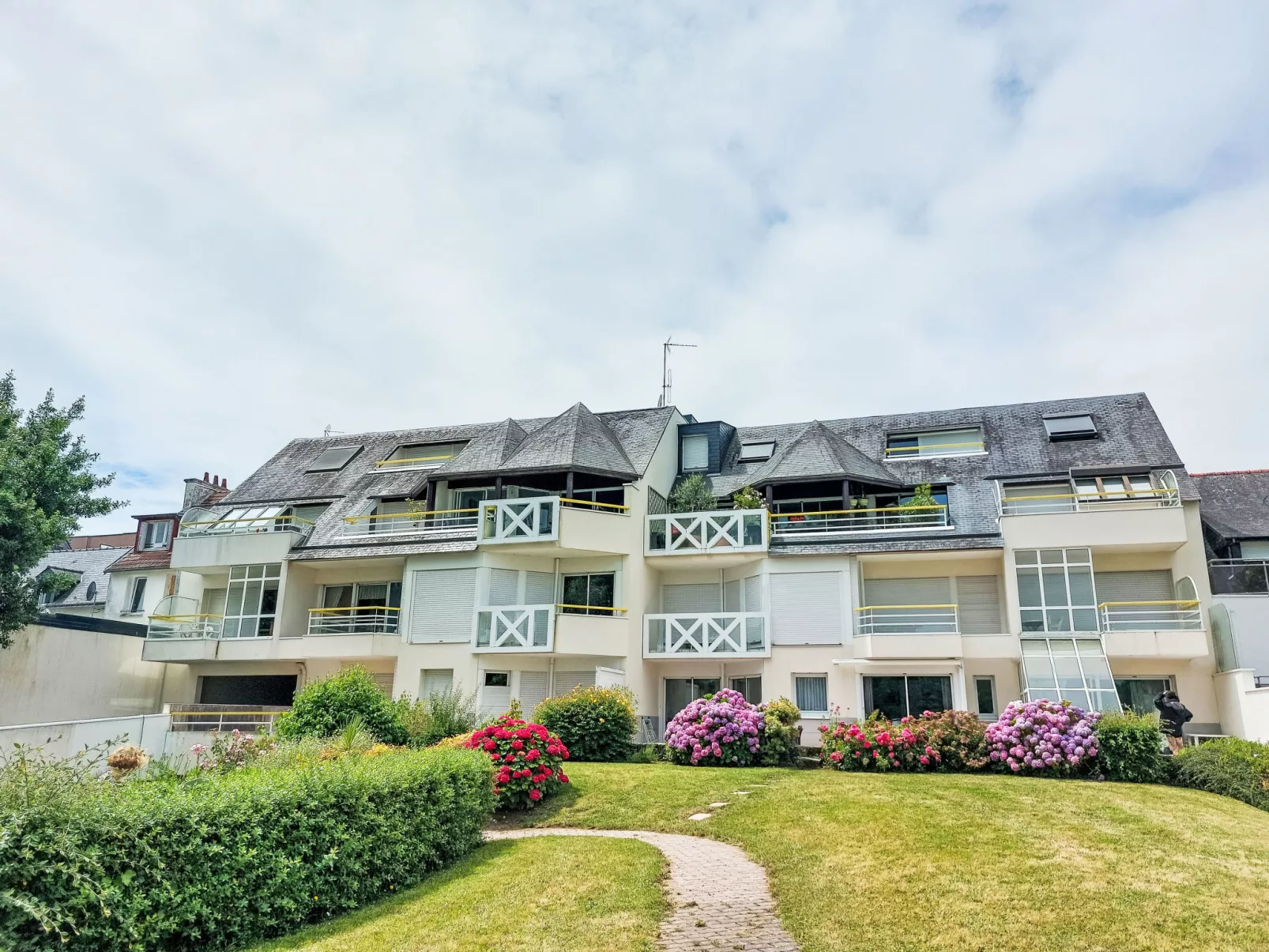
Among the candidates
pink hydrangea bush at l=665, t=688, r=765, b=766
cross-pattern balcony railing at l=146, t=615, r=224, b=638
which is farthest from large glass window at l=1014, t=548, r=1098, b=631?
cross-pattern balcony railing at l=146, t=615, r=224, b=638

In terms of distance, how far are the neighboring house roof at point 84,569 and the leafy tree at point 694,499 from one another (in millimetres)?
23772

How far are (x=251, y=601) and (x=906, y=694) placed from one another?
18.9 meters

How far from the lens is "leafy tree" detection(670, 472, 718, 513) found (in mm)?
27453

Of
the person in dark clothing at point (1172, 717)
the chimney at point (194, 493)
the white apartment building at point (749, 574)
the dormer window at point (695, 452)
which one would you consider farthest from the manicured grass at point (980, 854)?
the chimney at point (194, 493)

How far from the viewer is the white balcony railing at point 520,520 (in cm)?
2500

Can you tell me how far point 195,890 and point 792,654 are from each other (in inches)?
721

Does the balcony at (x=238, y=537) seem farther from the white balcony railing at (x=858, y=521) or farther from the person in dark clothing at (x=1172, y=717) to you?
the person in dark clothing at (x=1172, y=717)

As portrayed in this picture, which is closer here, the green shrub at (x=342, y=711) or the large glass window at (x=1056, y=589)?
the green shrub at (x=342, y=711)

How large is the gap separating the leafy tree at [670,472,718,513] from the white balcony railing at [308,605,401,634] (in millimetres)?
8725

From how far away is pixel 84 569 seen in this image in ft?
127

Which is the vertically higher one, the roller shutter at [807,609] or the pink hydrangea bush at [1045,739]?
the roller shutter at [807,609]

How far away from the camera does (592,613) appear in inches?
1013

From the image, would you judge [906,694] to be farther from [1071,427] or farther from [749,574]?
[1071,427]

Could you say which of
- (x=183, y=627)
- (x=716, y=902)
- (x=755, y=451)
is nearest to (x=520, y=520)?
(x=755, y=451)
